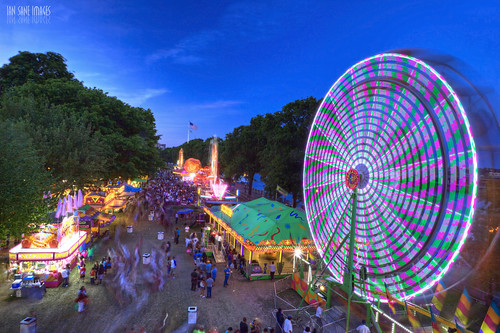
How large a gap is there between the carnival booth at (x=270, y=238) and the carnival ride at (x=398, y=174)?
6175 mm

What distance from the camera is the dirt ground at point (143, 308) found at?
11094 mm

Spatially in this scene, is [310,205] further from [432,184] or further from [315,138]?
[432,184]

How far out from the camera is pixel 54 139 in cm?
1733

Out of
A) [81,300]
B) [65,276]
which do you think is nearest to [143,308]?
[81,300]

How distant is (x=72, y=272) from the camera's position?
1639 cm

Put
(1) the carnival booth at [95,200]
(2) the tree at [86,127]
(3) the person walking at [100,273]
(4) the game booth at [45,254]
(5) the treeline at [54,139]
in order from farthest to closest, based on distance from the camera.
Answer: (1) the carnival booth at [95,200]
(2) the tree at [86,127]
(3) the person walking at [100,273]
(4) the game booth at [45,254]
(5) the treeline at [54,139]

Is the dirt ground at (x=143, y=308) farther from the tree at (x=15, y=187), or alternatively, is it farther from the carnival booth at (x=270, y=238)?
the tree at (x=15, y=187)

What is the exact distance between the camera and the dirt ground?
11.1 meters

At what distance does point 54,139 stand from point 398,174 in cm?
1828

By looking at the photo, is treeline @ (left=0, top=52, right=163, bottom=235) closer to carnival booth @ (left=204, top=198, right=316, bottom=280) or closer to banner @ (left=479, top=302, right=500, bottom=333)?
carnival booth @ (left=204, top=198, right=316, bottom=280)

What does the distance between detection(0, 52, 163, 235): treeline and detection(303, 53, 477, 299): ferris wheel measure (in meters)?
11.4

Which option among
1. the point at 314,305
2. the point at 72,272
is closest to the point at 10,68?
the point at 72,272

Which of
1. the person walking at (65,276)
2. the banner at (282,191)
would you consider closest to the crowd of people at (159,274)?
the person walking at (65,276)

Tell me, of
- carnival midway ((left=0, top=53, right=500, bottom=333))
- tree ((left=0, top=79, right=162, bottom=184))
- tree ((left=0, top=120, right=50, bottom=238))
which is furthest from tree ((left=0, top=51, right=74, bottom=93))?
tree ((left=0, top=120, right=50, bottom=238))
